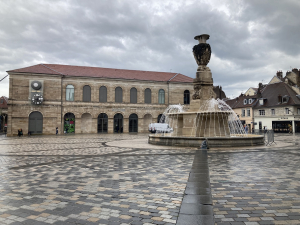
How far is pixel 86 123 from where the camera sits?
44094 millimetres

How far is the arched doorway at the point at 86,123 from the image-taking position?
43.8 m

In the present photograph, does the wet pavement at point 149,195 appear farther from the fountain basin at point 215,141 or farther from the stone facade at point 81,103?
the stone facade at point 81,103

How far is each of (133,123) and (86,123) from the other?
8886 millimetres

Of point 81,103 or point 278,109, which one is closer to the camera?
point 81,103

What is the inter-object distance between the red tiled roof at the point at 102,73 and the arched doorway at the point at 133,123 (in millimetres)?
7411

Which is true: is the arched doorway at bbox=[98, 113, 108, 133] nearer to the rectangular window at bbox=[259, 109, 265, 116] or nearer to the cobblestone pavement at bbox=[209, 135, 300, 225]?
the rectangular window at bbox=[259, 109, 265, 116]

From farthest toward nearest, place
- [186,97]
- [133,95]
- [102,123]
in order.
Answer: [186,97] < [133,95] < [102,123]

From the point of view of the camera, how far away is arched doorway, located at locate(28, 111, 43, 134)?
40338 mm

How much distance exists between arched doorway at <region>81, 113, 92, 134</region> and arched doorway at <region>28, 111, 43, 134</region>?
23.0 feet

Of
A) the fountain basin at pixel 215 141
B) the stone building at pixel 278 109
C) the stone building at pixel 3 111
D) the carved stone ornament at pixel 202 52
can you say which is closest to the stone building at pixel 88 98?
the stone building at pixel 278 109

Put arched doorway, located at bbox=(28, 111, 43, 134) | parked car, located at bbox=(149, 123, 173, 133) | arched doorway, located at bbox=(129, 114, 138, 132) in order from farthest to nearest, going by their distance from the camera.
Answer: arched doorway, located at bbox=(129, 114, 138, 132)
arched doorway, located at bbox=(28, 111, 43, 134)
parked car, located at bbox=(149, 123, 173, 133)

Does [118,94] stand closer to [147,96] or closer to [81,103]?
[147,96]

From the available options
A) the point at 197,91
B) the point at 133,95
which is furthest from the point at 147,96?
the point at 197,91

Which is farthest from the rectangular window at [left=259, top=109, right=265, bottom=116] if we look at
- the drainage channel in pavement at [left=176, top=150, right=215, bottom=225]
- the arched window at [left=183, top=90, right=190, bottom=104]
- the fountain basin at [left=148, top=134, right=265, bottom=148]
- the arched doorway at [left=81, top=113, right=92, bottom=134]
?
the drainage channel in pavement at [left=176, top=150, right=215, bottom=225]
